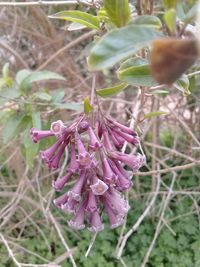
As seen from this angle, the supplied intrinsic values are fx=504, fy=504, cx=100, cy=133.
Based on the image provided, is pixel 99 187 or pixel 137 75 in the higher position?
pixel 137 75

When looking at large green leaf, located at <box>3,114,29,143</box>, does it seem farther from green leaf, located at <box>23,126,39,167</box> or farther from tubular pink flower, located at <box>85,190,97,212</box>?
tubular pink flower, located at <box>85,190,97,212</box>

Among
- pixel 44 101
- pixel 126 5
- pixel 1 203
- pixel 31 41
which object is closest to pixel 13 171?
pixel 1 203

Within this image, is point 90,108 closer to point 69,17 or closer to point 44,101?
point 69,17

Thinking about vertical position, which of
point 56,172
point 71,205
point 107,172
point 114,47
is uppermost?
point 114,47

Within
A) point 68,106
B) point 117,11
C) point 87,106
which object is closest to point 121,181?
point 87,106

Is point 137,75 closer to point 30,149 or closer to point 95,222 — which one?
point 95,222

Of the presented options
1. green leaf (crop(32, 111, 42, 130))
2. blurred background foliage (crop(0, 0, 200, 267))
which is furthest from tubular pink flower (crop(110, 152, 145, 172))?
blurred background foliage (crop(0, 0, 200, 267))
